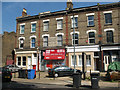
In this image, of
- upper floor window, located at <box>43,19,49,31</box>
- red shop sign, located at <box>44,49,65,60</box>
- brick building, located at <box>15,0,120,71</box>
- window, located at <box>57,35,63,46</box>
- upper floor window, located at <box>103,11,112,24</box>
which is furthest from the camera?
upper floor window, located at <box>43,19,49,31</box>

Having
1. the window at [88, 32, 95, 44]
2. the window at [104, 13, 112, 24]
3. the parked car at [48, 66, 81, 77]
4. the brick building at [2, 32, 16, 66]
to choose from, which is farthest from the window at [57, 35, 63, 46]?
the brick building at [2, 32, 16, 66]

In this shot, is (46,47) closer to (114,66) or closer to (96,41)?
(96,41)

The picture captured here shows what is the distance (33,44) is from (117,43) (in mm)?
15620

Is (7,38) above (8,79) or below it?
above

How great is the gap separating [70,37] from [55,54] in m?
Result: 4.08

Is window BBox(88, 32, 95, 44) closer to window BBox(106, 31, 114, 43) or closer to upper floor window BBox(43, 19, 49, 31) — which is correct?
window BBox(106, 31, 114, 43)

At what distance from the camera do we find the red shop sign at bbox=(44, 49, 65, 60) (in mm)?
24491

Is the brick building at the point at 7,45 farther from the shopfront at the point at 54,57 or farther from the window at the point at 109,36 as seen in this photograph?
the window at the point at 109,36

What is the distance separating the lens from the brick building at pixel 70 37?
72.8 feet

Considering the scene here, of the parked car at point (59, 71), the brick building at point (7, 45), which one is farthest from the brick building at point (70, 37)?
the brick building at point (7, 45)

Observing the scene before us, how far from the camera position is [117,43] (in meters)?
21.4

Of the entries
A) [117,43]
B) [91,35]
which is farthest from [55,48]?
[117,43]

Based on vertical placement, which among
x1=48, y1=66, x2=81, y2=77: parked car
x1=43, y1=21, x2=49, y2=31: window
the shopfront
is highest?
x1=43, y1=21, x2=49, y2=31: window

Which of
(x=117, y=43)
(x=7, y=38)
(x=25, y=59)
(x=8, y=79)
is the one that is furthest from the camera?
(x=7, y=38)
